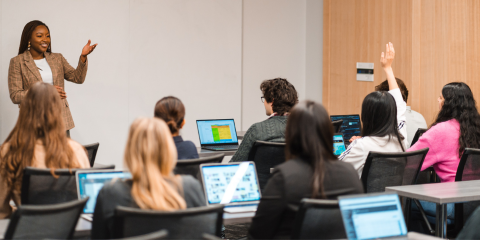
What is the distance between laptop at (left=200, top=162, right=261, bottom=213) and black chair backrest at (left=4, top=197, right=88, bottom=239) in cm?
74

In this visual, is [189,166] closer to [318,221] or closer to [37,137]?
[37,137]

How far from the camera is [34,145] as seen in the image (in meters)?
2.52

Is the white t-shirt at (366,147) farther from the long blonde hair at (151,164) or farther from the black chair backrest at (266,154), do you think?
the long blonde hair at (151,164)

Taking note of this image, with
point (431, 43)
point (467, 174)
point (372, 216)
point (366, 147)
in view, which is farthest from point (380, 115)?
point (431, 43)

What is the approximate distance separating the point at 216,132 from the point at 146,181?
10.1 feet

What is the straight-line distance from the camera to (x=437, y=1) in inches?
241

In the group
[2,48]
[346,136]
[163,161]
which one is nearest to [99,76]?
[2,48]

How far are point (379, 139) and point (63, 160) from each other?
1.85 meters

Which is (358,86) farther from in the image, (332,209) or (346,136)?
(332,209)

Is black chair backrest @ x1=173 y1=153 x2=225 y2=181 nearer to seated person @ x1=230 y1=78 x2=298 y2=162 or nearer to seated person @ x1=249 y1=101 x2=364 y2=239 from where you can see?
seated person @ x1=249 y1=101 x2=364 y2=239

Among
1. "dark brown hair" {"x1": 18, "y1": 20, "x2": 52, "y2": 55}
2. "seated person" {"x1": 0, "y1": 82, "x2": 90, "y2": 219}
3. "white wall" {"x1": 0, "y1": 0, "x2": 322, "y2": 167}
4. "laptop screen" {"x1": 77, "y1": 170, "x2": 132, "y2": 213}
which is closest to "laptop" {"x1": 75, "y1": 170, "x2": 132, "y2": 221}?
"laptop screen" {"x1": 77, "y1": 170, "x2": 132, "y2": 213}

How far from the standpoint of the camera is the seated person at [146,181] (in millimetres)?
1778

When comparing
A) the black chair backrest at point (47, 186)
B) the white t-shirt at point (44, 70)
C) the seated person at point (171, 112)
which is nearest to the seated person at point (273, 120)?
the seated person at point (171, 112)

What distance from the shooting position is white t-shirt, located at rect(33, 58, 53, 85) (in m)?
4.95
